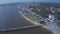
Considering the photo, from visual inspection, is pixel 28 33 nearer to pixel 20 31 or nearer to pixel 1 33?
pixel 20 31

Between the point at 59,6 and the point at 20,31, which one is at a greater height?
the point at 59,6

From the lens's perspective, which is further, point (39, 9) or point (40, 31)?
point (39, 9)

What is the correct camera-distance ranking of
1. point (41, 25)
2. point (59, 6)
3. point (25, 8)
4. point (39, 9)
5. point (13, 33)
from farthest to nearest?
point (25, 8), point (39, 9), point (59, 6), point (41, 25), point (13, 33)

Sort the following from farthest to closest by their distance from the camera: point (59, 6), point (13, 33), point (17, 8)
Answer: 1. point (17, 8)
2. point (59, 6)
3. point (13, 33)

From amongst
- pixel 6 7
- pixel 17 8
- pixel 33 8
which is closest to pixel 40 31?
pixel 33 8

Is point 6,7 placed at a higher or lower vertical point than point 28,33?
higher

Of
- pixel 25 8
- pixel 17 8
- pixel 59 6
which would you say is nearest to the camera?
pixel 59 6

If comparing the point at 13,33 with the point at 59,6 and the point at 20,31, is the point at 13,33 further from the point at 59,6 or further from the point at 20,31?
the point at 59,6

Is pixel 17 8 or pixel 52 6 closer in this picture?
pixel 52 6

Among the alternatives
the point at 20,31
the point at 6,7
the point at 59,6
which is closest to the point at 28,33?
the point at 20,31
